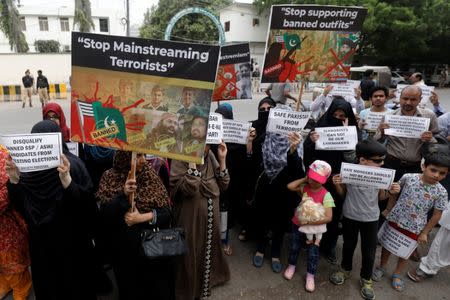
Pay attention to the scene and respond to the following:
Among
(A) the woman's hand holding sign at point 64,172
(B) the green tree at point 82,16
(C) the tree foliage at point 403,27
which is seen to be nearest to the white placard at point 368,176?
(A) the woman's hand holding sign at point 64,172

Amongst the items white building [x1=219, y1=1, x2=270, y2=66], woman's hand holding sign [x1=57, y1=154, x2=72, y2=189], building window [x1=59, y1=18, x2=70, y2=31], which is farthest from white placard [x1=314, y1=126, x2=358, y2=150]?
building window [x1=59, y1=18, x2=70, y2=31]

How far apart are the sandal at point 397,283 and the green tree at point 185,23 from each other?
106 feet

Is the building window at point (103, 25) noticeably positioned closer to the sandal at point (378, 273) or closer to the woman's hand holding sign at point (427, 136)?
the woman's hand holding sign at point (427, 136)

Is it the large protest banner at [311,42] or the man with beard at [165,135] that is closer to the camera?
the man with beard at [165,135]

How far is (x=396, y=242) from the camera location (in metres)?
3.35

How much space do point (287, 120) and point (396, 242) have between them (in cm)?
177

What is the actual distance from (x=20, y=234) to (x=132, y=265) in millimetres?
1139

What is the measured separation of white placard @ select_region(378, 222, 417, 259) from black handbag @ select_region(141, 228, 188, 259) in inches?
91.7

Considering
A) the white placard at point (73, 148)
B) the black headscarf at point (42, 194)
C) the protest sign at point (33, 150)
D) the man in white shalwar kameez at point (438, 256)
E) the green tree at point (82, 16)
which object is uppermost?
the green tree at point (82, 16)

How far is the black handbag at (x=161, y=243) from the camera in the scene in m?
2.34

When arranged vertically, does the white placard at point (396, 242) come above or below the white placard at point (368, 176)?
below

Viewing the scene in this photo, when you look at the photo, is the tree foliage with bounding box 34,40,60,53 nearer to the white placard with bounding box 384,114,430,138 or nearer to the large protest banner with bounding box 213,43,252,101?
the large protest banner with bounding box 213,43,252,101

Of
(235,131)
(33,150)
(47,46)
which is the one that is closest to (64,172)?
(33,150)

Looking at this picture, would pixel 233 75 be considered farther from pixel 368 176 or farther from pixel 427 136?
pixel 427 136
